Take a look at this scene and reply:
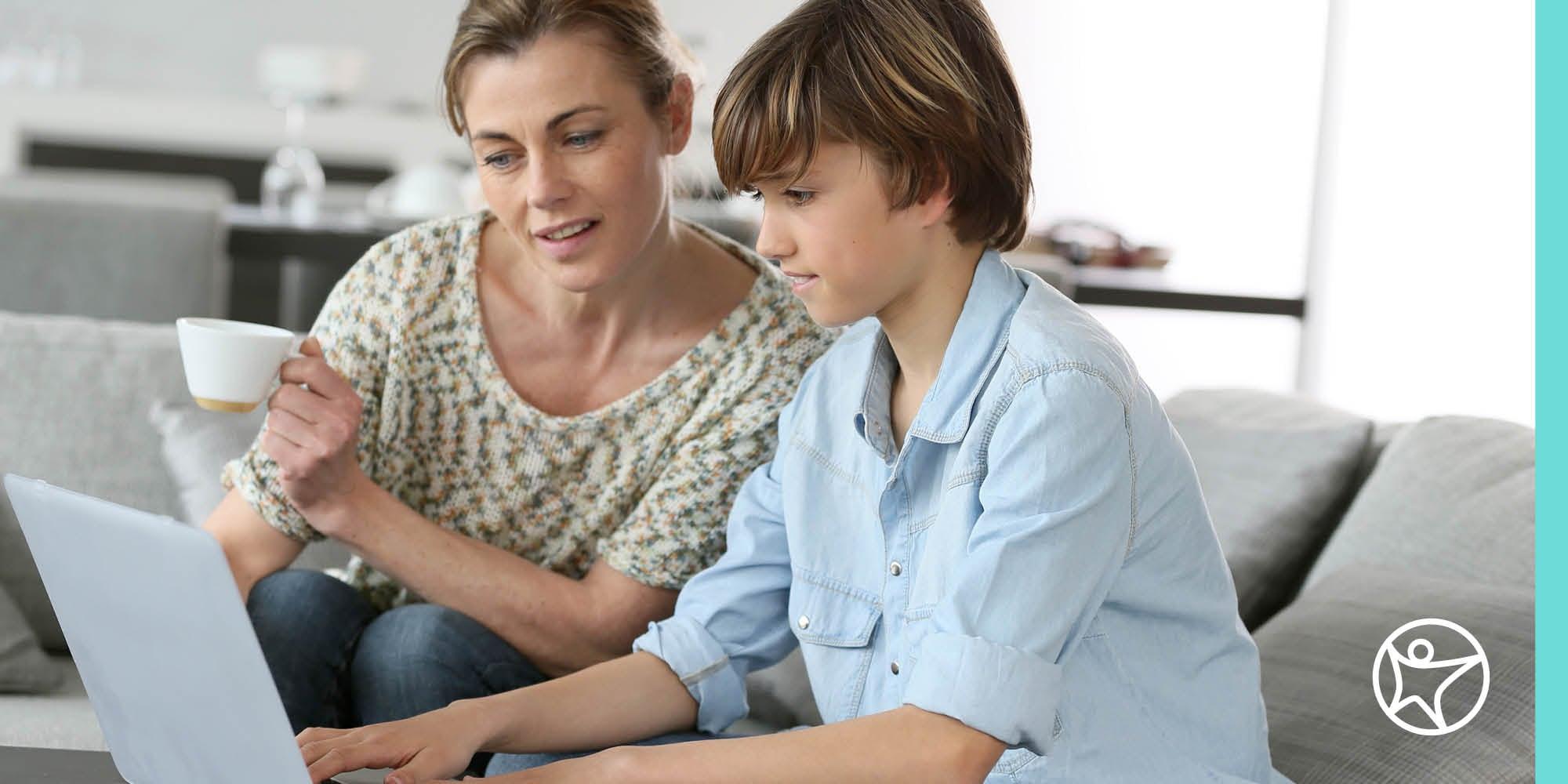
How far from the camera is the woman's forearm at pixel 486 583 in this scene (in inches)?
64.4

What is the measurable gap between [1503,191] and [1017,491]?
10.3 ft

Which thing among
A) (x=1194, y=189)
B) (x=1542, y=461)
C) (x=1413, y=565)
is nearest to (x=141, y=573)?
(x=1542, y=461)

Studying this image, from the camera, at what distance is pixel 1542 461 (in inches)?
63.2

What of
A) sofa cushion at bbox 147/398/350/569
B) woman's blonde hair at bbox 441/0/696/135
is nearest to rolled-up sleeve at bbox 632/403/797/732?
woman's blonde hair at bbox 441/0/696/135

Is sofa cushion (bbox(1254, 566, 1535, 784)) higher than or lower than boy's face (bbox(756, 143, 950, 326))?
lower

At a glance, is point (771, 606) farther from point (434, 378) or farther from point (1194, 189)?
point (1194, 189)

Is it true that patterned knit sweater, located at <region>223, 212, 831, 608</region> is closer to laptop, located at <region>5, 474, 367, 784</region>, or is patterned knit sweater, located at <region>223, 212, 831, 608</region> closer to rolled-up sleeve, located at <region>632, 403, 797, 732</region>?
rolled-up sleeve, located at <region>632, 403, 797, 732</region>

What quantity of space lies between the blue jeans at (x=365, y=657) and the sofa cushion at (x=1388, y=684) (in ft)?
2.51

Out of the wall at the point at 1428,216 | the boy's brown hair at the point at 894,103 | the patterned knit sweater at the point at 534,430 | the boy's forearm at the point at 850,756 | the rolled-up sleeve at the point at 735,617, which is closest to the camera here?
the boy's forearm at the point at 850,756

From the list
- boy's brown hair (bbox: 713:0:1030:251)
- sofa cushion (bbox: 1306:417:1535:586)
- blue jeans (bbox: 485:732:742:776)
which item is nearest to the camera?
boy's brown hair (bbox: 713:0:1030:251)

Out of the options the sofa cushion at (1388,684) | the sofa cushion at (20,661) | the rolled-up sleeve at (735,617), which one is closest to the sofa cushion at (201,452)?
the sofa cushion at (20,661)

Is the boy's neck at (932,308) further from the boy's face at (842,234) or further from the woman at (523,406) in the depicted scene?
the woman at (523,406)

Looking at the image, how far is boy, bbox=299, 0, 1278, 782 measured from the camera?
3.80 ft

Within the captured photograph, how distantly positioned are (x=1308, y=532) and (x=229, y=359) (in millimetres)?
1266
